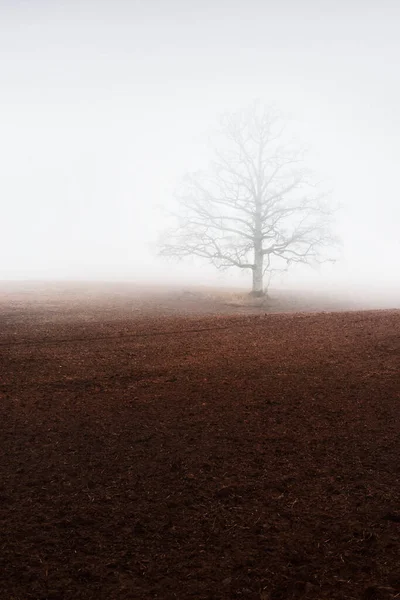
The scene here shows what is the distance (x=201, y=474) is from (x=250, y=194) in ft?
72.1

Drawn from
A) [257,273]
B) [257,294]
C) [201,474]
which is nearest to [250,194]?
[257,273]

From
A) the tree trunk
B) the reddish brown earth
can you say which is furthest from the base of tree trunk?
the reddish brown earth

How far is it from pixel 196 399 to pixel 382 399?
8.90 feet

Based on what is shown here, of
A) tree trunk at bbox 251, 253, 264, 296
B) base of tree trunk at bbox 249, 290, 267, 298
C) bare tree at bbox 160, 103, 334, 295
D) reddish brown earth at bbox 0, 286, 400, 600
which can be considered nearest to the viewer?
reddish brown earth at bbox 0, 286, 400, 600

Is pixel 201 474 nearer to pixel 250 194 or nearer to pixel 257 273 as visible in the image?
pixel 257 273

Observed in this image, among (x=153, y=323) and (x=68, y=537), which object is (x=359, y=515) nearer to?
(x=68, y=537)

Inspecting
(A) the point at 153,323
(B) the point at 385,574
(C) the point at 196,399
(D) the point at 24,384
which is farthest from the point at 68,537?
(A) the point at 153,323

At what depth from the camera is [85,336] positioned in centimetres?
1021

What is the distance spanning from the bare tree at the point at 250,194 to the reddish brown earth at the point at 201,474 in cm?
1573

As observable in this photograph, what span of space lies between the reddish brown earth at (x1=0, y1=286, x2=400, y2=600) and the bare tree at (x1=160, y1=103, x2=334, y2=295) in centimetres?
1573

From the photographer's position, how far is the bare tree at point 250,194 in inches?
929

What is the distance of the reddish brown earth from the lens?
2957mm

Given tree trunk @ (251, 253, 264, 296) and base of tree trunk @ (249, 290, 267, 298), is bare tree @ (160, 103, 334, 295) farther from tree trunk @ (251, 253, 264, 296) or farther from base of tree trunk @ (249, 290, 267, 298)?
base of tree trunk @ (249, 290, 267, 298)

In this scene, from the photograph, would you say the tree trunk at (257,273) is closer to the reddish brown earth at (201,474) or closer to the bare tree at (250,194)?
the bare tree at (250,194)
